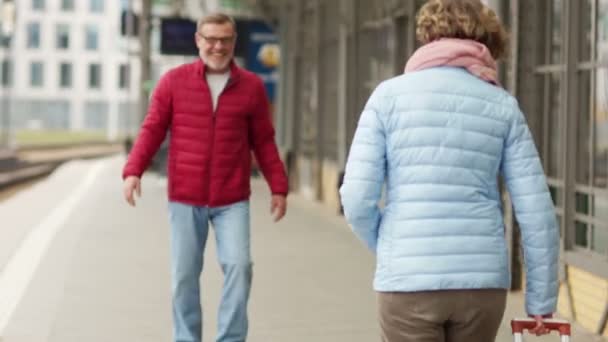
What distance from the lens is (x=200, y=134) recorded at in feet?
17.3

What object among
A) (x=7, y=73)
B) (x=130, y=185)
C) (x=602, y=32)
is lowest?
(x=130, y=185)

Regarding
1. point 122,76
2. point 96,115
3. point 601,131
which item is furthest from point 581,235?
point 96,115

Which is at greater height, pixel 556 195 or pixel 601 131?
pixel 601 131

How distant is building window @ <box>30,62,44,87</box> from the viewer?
89.0 metres

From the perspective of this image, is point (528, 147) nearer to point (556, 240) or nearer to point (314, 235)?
point (556, 240)

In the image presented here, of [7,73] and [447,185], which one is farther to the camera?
[7,73]

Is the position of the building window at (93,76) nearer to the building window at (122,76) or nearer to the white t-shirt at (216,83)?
the building window at (122,76)

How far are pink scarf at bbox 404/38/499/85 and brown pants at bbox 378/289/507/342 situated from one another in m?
0.57

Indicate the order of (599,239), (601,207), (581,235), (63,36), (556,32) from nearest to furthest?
(601,207), (599,239), (581,235), (556,32), (63,36)

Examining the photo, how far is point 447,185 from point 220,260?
8.57ft

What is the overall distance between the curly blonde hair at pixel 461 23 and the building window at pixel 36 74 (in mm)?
88733

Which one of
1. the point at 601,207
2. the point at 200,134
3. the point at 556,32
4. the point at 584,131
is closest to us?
the point at 200,134

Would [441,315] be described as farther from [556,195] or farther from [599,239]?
[556,195]

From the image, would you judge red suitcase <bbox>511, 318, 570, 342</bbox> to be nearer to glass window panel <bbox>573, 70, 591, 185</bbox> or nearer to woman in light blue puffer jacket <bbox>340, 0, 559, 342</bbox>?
woman in light blue puffer jacket <bbox>340, 0, 559, 342</bbox>
